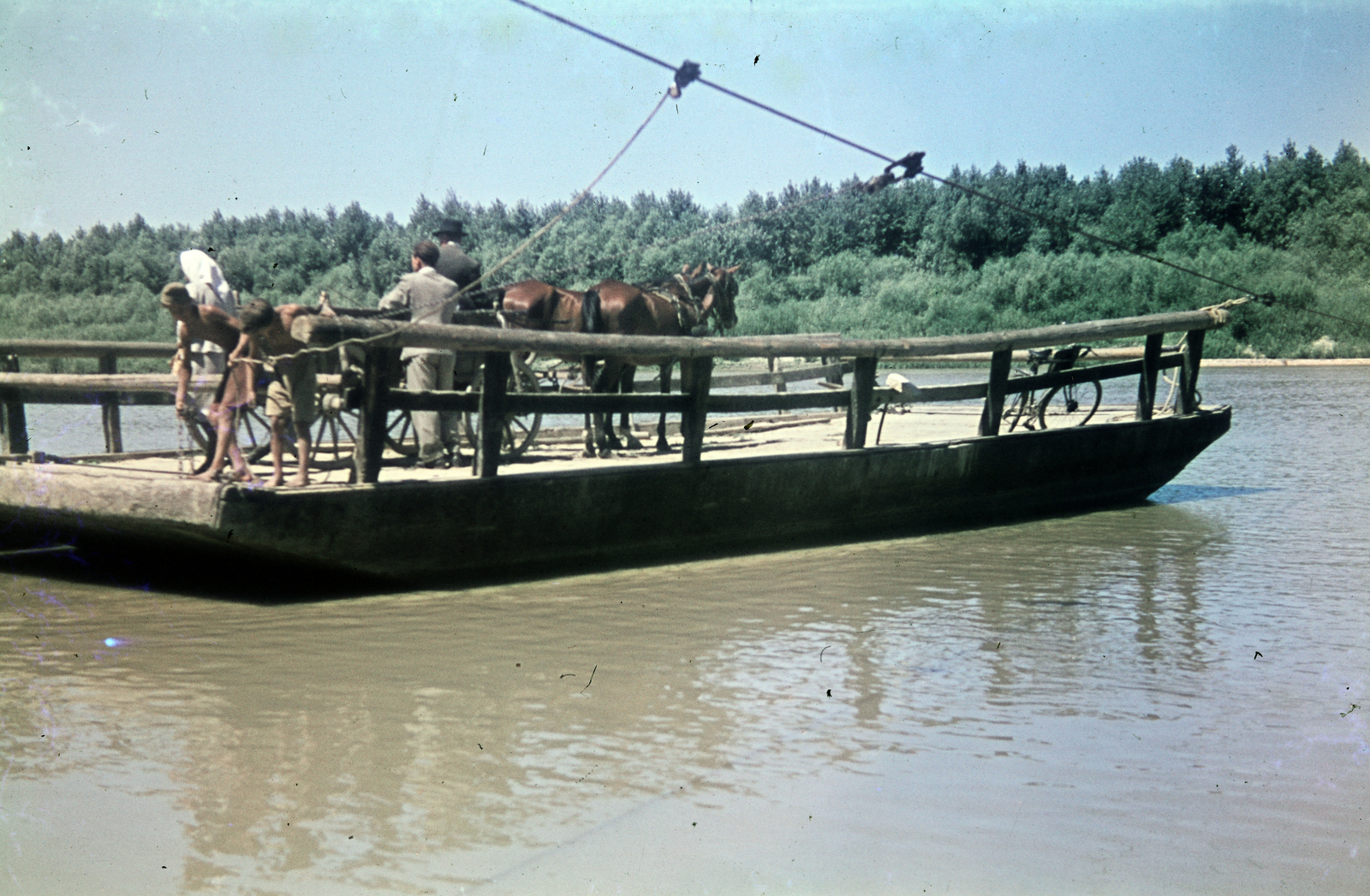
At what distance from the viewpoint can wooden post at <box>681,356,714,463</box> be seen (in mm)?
7680

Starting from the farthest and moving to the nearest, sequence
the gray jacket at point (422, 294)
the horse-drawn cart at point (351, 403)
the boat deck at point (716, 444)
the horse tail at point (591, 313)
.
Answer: the horse tail at point (591, 313)
the gray jacket at point (422, 294)
the boat deck at point (716, 444)
the horse-drawn cart at point (351, 403)

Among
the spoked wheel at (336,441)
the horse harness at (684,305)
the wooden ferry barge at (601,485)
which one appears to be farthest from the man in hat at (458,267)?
the horse harness at (684,305)

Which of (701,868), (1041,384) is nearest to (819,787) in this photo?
(701,868)

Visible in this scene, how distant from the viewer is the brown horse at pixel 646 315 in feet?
30.0

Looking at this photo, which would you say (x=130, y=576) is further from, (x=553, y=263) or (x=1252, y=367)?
(x=553, y=263)

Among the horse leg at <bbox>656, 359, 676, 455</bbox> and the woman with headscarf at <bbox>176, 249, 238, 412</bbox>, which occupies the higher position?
the woman with headscarf at <bbox>176, 249, 238, 412</bbox>

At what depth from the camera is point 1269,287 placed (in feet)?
130

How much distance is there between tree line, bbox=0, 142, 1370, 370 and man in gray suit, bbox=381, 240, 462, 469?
26.9 m

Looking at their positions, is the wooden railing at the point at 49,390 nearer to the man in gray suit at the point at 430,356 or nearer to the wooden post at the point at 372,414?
the man in gray suit at the point at 430,356

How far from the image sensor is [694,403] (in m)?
7.74

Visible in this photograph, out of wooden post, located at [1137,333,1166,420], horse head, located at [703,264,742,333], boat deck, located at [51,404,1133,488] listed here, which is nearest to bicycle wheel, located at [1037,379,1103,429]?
boat deck, located at [51,404,1133,488]

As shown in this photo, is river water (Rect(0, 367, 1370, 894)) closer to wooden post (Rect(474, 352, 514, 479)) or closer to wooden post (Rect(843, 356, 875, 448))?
wooden post (Rect(474, 352, 514, 479))

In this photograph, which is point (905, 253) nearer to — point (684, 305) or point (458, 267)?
point (684, 305)

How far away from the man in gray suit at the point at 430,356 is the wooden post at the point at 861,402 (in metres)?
2.97
